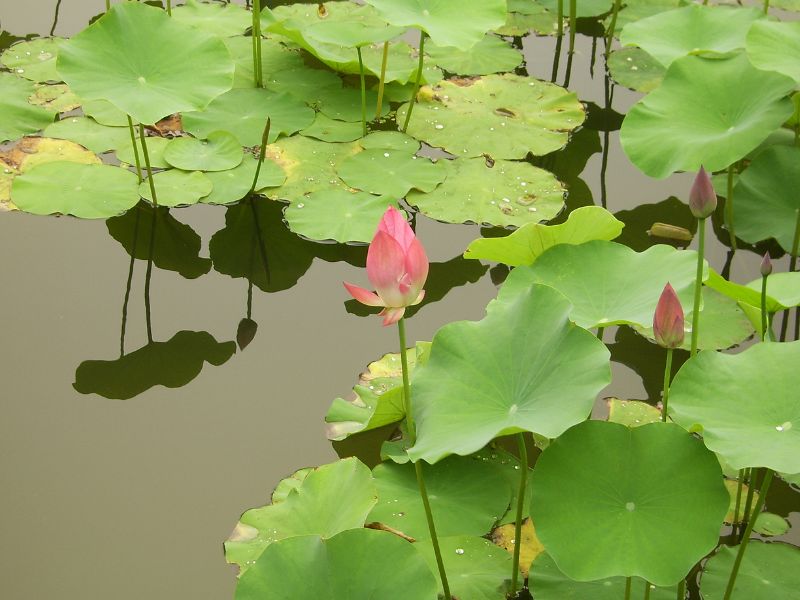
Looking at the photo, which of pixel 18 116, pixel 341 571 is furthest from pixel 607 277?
pixel 18 116

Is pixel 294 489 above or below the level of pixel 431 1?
below

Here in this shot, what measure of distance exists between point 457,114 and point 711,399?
185cm

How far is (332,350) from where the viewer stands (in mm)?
2545

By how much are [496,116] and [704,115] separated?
85 centimetres

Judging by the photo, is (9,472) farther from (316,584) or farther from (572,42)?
(572,42)

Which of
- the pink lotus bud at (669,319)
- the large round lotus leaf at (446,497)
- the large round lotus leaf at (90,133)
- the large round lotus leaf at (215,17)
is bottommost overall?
the large round lotus leaf at (446,497)

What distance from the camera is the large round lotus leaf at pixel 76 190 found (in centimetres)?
288

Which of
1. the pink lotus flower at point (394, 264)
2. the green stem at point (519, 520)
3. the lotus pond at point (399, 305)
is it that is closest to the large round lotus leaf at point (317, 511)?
the lotus pond at point (399, 305)

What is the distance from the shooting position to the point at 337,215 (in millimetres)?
2875

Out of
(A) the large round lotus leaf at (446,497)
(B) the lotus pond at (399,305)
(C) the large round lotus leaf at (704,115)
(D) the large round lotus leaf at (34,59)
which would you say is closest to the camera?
(B) the lotus pond at (399,305)

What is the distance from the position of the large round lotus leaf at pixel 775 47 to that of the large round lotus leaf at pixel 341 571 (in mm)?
1693

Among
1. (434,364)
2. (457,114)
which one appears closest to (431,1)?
(457,114)

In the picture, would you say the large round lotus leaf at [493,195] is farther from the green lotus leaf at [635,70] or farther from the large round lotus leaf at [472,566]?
the large round lotus leaf at [472,566]

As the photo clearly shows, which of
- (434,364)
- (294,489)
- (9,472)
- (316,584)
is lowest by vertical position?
(9,472)
